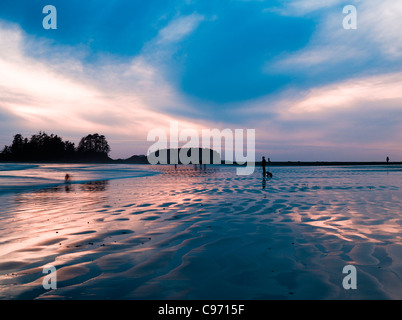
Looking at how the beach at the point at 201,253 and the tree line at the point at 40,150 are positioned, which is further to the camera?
the tree line at the point at 40,150

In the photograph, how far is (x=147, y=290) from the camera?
3590mm

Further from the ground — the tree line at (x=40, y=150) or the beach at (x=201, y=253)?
the tree line at (x=40, y=150)

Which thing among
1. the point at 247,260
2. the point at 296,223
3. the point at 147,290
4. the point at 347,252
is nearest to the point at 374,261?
the point at 347,252

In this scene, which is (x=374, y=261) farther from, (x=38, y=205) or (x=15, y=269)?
(x=38, y=205)

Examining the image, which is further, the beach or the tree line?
the tree line

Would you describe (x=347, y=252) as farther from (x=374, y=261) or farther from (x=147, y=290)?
(x=147, y=290)

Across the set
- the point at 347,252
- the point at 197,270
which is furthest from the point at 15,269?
the point at 347,252

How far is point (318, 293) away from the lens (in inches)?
138

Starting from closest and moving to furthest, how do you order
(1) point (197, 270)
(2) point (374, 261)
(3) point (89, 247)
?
(1) point (197, 270)
(2) point (374, 261)
(3) point (89, 247)

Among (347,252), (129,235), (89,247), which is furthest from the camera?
(129,235)

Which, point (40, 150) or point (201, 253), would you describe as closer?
point (201, 253)

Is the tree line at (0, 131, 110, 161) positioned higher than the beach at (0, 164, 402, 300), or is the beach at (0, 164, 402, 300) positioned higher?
the tree line at (0, 131, 110, 161)
